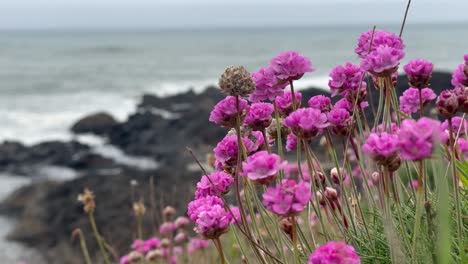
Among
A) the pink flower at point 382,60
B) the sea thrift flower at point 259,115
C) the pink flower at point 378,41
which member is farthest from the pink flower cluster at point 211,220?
the pink flower at point 378,41

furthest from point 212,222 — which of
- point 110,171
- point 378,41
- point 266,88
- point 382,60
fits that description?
point 110,171

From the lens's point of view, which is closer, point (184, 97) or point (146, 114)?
point (146, 114)

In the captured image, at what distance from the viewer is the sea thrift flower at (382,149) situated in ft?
3.45

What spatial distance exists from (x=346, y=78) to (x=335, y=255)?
27.1 inches

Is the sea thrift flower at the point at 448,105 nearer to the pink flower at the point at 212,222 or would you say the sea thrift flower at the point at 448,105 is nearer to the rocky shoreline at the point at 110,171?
the pink flower at the point at 212,222

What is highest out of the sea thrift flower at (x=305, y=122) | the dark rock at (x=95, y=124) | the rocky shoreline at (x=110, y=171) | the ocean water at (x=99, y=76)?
the sea thrift flower at (x=305, y=122)

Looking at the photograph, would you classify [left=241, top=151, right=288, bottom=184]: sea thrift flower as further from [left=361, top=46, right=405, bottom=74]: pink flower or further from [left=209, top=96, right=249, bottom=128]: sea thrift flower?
[left=361, top=46, right=405, bottom=74]: pink flower

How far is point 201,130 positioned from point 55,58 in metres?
37.0

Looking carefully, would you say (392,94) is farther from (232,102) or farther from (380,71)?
(232,102)

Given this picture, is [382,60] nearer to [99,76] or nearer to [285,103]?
[285,103]

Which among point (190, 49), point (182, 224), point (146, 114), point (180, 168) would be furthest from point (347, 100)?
point (190, 49)

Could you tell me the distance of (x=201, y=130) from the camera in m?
13.0

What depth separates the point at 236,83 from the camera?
1.33 meters

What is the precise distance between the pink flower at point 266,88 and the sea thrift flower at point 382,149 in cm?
49
